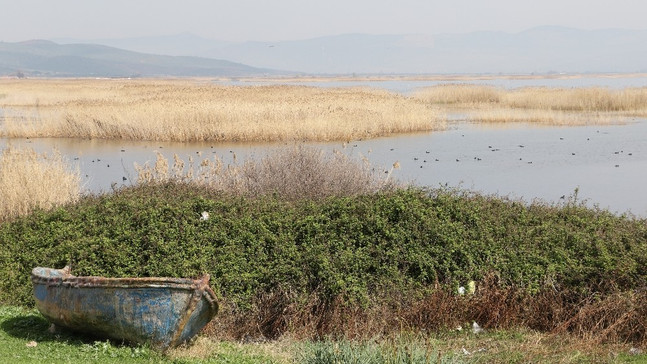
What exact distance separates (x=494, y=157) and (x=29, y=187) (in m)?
17.4

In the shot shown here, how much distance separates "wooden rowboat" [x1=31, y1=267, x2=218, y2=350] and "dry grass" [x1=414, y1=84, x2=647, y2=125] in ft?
113

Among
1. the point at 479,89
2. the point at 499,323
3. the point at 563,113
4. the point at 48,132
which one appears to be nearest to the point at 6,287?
the point at 499,323

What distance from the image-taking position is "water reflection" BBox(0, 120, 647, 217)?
2138 cm

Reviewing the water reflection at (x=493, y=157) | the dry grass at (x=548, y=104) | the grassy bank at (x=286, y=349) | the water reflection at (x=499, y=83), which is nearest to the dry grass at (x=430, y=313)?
the grassy bank at (x=286, y=349)

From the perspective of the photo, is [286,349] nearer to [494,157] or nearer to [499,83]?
[494,157]

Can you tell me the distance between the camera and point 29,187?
14594 mm

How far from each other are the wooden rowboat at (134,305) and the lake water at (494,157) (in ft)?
33.8

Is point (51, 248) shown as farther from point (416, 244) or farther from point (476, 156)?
point (476, 156)

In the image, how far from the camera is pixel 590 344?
8.20 meters

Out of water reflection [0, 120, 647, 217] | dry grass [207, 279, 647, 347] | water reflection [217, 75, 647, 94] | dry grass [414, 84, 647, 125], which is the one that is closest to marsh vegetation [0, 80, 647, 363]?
dry grass [207, 279, 647, 347]

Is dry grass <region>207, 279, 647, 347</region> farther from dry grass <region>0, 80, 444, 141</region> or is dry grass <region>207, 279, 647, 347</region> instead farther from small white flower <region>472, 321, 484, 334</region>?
dry grass <region>0, 80, 444, 141</region>

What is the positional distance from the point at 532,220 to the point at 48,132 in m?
28.9

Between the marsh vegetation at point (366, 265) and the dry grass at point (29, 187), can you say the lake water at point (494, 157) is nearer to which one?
the dry grass at point (29, 187)

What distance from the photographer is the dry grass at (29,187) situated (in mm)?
14391
